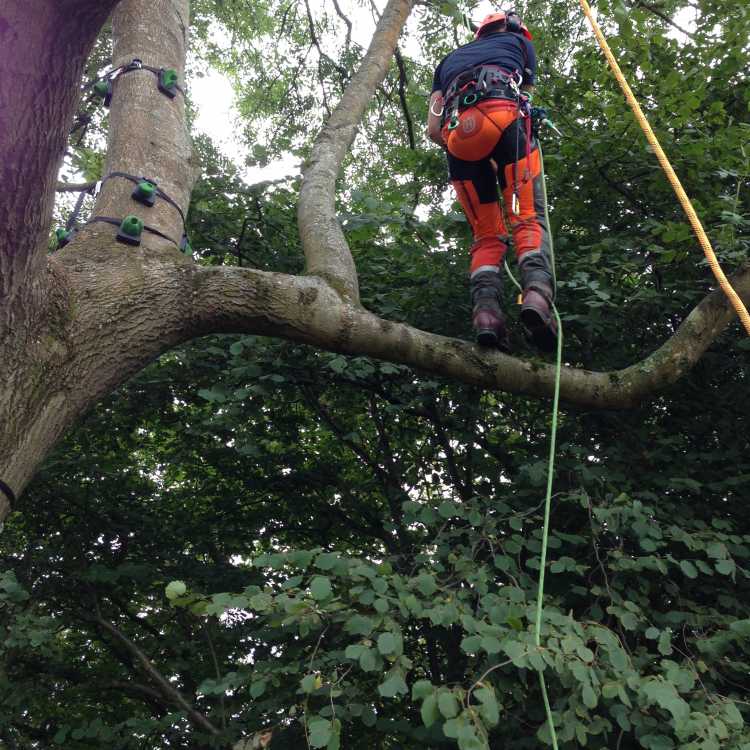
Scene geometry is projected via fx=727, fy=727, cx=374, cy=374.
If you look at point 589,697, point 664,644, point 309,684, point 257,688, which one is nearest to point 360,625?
point 309,684

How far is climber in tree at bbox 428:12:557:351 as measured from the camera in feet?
9.55

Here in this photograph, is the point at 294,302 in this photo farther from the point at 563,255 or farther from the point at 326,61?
the point at 326,61

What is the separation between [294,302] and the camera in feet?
8.29

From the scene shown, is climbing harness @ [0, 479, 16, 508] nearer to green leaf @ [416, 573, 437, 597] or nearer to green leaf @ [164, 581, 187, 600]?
green leaf @ [164, 581, 187, 600]

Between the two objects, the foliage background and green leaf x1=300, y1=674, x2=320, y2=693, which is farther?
the foliage background

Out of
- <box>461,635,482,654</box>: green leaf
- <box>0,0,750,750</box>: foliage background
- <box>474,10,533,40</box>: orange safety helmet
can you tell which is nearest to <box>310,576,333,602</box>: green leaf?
<box>0,0,750,750</box>: foliage background

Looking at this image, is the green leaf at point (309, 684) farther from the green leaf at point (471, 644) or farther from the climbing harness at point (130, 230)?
the climbing harness at point (130, 230)

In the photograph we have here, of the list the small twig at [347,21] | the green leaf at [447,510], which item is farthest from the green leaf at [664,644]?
the small twig at [347,21]

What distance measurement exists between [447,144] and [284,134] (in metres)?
4.67

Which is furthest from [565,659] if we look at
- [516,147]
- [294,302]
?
[516,147]

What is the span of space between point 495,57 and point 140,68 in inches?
Answer: 61.8

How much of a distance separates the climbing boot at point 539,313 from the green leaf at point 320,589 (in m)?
1.30

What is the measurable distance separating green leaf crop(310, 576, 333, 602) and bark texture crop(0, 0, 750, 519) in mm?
837

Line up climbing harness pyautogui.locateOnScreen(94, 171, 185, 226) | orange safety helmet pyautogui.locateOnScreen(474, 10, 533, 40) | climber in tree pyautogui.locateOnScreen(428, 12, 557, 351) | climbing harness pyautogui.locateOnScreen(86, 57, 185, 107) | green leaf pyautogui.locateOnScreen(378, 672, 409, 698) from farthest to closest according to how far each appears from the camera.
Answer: orange safety helmet pyautogui.locateOnScreen(474, 10, 533, 40)
climbing harness pyautogui.locateOnScreen(86, 57, 185, 107)
climber in tree pyautogui.locateOnScreen(428, 12, 557, 351)
climbing harness pyautogui.locateOnScreen(94, 171, 185, 226)
green leaf pyautogui.locateOnScreen(378, 672, 409, 698)
